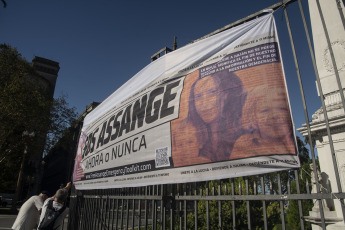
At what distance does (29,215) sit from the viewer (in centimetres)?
486

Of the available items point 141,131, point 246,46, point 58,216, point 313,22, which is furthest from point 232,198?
point 313,22

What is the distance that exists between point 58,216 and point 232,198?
10.9 ft

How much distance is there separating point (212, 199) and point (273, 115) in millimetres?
1058

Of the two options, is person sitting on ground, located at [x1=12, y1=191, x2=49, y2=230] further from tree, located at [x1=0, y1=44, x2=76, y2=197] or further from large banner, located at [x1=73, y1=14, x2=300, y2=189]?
tree, located at [x1=0, y1=44, x2=76, y2=197]

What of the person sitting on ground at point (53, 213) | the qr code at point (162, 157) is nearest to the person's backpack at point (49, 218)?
the person sitting on ground at point (53, 213)

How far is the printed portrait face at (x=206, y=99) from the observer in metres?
2.52

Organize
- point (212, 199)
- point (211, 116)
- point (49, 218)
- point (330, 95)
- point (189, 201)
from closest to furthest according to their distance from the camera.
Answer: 1. point (212, 199)
2. point (211, 116)
3. point (189, 201)
4. point (49, 218)
5. point (330, 95)

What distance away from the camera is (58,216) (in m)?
4.03

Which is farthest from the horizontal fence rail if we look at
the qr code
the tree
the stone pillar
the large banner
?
the tree

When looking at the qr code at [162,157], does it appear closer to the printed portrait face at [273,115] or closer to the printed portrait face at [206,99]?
the printed portrait face at [206,99]

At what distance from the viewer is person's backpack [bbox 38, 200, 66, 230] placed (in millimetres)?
3898

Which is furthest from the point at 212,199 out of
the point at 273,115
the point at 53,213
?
the point at 53,213

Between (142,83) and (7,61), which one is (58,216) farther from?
(7,61)

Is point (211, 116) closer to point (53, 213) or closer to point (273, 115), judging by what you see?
point (273, 115)
